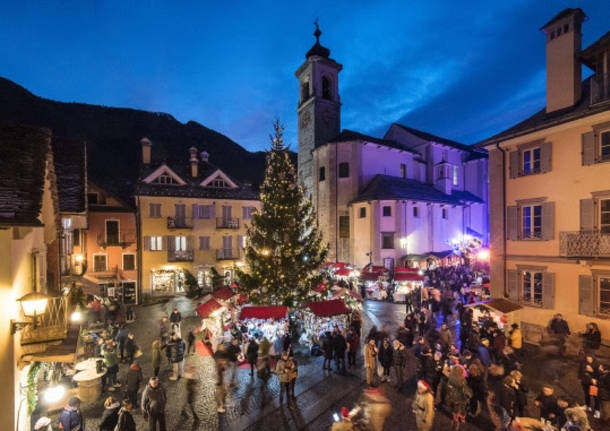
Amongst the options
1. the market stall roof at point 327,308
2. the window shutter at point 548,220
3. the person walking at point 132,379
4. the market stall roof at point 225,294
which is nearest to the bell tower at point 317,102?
the market stall roof at point 225,294

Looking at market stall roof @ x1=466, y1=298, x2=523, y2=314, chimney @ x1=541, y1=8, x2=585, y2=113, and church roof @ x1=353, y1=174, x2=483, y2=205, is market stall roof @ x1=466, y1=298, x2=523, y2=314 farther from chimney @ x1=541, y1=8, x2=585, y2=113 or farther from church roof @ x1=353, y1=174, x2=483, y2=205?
church roof @ x1=353, y1=174, x2=483, y2=205

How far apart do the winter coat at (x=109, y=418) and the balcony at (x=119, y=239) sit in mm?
22391

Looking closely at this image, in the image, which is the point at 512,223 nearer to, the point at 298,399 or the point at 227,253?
the point at 298,399

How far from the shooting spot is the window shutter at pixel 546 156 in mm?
14781

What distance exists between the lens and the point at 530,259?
51.0ft

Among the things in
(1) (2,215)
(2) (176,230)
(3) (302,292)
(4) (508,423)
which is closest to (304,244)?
(3) (302,292)

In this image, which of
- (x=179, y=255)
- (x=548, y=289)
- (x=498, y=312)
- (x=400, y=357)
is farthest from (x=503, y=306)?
(x=179, y=255)

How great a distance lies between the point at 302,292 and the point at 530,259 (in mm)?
11245

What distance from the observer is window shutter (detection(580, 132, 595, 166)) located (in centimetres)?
1343

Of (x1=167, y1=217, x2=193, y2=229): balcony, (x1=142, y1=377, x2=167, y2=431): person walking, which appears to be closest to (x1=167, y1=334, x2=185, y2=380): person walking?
→ (x1=142, y1=377, x2=167, y2=431): person walking

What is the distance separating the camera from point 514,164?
1622 cm

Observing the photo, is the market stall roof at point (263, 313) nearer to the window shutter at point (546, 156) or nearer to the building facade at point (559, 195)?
the building facade at point (559, 195)

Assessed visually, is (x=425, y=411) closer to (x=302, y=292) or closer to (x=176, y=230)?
(x=302, y=292)

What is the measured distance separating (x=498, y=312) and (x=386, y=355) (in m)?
6.85
